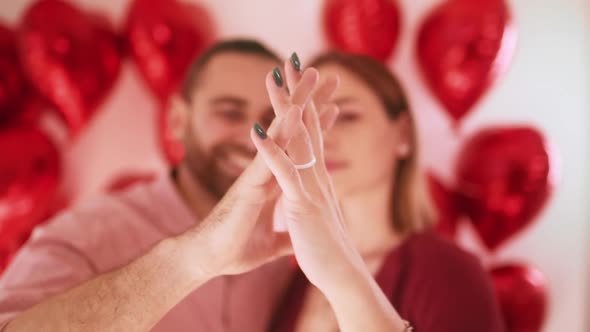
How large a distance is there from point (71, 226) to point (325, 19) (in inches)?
23.5

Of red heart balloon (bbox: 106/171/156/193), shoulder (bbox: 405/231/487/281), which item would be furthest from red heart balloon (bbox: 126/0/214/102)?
shoulder (bbox: 405/231/487/281)

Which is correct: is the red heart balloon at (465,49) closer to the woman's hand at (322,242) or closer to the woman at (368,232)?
the woman at (368,232)

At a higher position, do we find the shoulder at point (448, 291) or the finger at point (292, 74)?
the finger at point (292, 74)

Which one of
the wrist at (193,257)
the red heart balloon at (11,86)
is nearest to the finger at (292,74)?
the wrist at (193,257)

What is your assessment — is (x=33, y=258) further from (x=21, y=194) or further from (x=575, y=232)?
(x=575, y=232)

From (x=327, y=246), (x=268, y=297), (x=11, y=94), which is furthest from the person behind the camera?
(x=11, y=94)

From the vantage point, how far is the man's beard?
2.59ft

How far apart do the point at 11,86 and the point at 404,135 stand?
750mm

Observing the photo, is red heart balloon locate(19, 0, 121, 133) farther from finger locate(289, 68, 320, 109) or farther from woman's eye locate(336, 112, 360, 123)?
finger locate(289, 68, 320, 109)

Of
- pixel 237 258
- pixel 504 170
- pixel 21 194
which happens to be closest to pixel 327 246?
pixel 237 258

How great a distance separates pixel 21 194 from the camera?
106cm

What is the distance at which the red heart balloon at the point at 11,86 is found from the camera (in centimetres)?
109

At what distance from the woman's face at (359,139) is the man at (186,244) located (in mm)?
101

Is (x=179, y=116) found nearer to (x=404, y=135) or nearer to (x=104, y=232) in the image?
(x=104, y=232)
